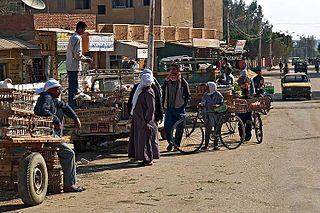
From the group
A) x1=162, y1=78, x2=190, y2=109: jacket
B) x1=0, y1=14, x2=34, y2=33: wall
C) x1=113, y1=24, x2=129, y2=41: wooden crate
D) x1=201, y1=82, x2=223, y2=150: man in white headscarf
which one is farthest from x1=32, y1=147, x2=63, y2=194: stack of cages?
x1=113, y1=24, x2=129, y2=41: wooden crate

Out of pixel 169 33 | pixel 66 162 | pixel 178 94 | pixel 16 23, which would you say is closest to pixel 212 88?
pixel 178 94

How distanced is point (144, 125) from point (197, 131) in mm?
2533

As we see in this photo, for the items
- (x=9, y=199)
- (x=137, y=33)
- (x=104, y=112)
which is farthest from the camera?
(x=137, y=33)

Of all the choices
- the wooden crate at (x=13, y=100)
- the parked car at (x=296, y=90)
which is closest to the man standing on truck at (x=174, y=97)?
the wooden crate at (x=13, y=100)

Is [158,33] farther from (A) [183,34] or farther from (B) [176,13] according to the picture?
(B) [176,13]

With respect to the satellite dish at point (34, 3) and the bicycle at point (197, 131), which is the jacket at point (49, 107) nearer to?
the bicycle at point (197, 131)

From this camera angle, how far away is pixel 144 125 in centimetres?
1334

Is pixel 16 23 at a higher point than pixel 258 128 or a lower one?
higher

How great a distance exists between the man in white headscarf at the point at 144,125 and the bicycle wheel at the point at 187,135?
5.61ft

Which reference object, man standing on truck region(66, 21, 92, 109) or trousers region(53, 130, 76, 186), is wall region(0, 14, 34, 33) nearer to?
man standing on truck region(66, 21, 92, 109)

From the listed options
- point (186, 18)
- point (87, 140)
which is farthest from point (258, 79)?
point (186, 18)

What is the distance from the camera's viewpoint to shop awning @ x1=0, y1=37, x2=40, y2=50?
103ft

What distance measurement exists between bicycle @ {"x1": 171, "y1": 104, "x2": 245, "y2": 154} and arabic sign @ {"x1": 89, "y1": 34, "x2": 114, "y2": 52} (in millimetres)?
18987

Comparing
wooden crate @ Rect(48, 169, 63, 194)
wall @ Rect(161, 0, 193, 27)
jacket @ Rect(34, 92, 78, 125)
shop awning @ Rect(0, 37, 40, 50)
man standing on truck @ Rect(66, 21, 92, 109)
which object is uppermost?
wall @ Rect(161, 0, 193, 27)
